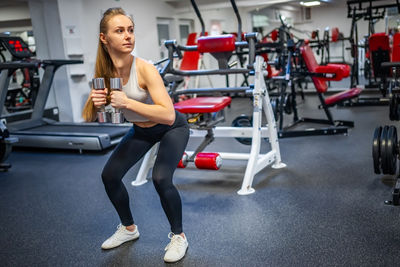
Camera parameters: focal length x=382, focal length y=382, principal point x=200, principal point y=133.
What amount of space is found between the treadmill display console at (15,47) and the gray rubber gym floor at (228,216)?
5.07ft

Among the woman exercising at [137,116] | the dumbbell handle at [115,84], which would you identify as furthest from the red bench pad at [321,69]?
the dumbbell handle at [115,84]

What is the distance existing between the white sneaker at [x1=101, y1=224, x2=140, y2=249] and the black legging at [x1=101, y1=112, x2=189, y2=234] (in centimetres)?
22

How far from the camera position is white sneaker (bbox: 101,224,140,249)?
220cm

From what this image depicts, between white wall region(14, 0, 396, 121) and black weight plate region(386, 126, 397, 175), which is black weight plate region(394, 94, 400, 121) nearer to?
black weight plate region(386, 126, 397, 175)

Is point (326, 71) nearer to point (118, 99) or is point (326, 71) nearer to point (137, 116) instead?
point (137, 116)

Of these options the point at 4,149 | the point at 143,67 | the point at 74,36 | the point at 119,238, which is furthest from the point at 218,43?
the point at 74,36

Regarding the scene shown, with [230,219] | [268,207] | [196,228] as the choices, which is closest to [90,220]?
[196,228]

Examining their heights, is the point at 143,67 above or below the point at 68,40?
below

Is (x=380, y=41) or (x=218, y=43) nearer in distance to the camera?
(x=218, y=43)

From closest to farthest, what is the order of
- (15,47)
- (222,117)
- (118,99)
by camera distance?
(118,99) → (222,117) → (15,47)

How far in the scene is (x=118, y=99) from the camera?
1.67m

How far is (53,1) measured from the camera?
6250mm

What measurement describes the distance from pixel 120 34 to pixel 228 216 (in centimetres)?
139

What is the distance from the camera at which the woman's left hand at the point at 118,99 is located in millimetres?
1672
